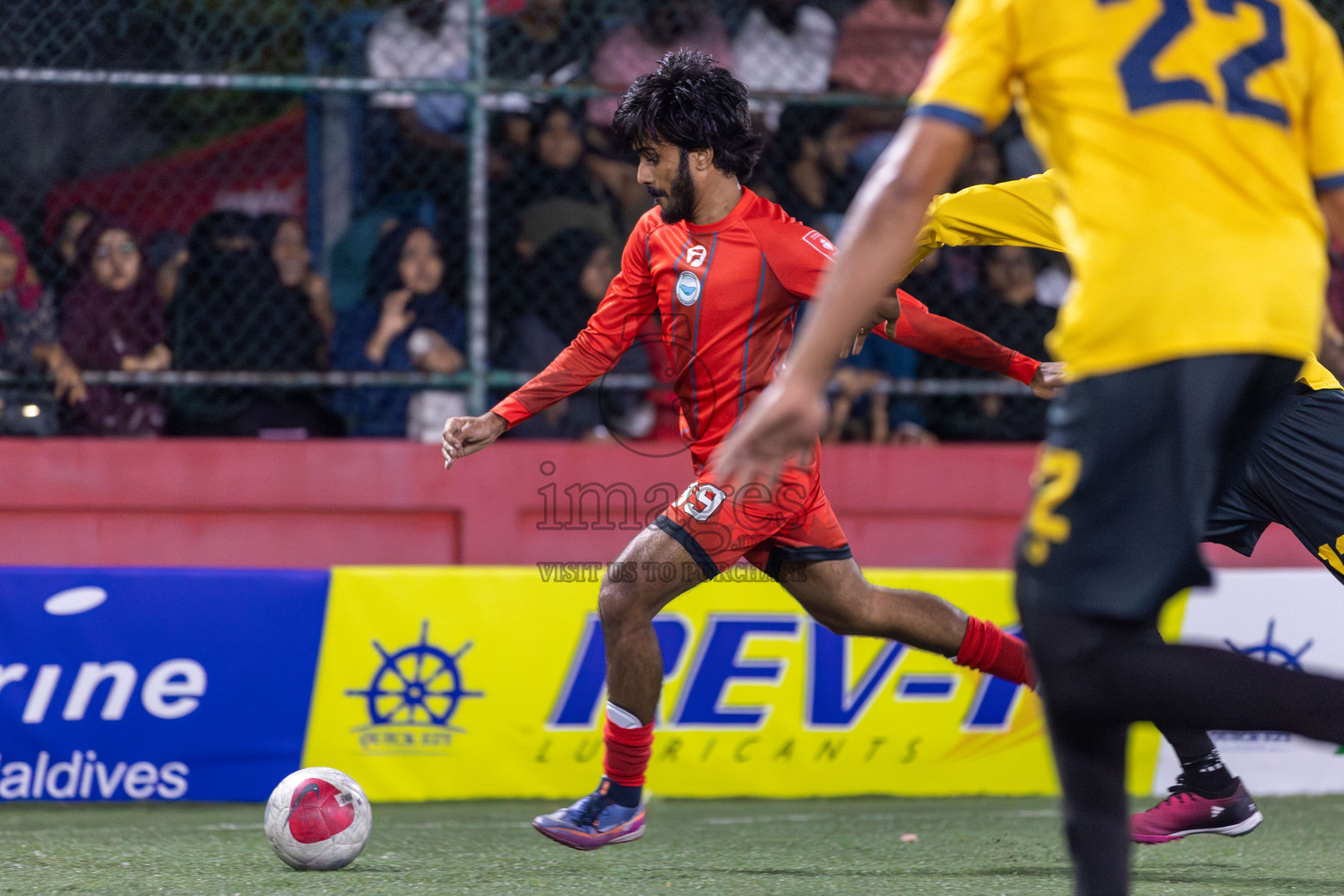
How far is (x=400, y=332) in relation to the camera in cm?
682

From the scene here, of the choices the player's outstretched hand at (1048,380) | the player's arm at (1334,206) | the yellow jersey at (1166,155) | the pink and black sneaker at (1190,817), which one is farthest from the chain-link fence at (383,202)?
the yellow jersey at (1166,155)

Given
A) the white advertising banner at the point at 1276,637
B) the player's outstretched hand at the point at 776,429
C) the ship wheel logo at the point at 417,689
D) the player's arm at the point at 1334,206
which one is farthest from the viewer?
the white advertising banner at the point at 1276,637

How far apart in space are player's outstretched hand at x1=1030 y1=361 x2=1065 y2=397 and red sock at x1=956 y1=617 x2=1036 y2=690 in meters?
0.72

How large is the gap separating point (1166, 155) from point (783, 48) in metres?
5.22

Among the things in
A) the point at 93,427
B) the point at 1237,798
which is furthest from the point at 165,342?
the point at 1237,798

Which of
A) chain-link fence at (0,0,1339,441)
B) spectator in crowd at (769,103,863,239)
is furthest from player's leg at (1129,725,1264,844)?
spectator in crowd at (769,103,863,239)

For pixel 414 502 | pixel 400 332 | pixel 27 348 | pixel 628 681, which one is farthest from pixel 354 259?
pixel 628 681

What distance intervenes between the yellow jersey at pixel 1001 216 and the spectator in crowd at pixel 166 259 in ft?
12.7

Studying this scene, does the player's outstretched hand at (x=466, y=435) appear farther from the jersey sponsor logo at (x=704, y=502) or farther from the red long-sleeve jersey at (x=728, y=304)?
the jersey sponsor logo at (x=704, y=502)

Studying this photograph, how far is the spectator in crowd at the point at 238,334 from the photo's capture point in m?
6.63

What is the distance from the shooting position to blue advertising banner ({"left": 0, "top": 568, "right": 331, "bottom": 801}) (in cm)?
557

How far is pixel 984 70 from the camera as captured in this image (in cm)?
221

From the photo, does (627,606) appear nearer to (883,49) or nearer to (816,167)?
(816,167)

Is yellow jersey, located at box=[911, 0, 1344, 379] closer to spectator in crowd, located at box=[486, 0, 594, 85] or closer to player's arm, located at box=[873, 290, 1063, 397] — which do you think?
player's arm, located at box=[873, 290, 1063, 397]
